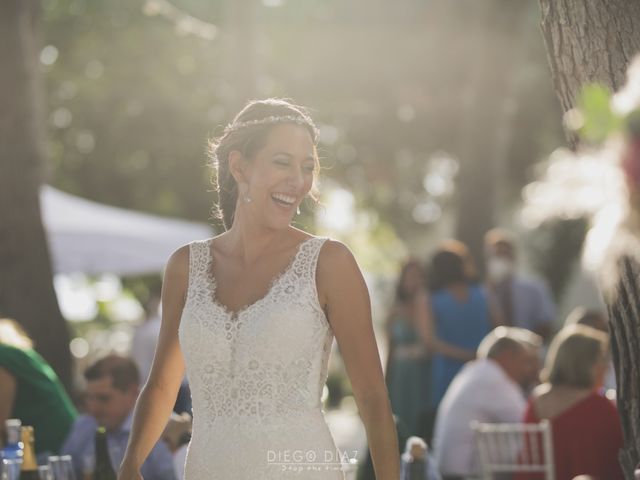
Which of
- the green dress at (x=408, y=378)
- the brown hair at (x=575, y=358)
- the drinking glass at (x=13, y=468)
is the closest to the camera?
the drinking glass at (x=13, y=468)

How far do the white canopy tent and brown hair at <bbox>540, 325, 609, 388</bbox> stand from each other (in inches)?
264

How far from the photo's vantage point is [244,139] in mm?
4355

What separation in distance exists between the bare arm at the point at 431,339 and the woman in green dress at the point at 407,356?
0.48 m

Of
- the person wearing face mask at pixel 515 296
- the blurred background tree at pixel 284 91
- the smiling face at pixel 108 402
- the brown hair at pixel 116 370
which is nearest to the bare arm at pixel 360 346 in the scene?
the smiling face at pixel 108 402

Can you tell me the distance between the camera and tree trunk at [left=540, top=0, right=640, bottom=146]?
4.56 metres

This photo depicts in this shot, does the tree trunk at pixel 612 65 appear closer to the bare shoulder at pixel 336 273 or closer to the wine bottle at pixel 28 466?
the bare shoulder at pixel 336 273

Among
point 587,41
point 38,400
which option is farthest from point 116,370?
point 587,41

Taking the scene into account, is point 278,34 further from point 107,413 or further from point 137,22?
point 107,413

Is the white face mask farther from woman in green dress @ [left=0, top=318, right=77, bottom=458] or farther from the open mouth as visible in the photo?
the open mouth

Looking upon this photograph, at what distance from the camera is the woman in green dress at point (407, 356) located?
12172mm

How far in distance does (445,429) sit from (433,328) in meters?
2.68

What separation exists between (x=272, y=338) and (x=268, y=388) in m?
0.13

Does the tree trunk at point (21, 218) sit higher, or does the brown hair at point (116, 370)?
the tree trunk at point (21, 218)

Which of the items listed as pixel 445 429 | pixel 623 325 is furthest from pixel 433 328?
pixel 623 325
